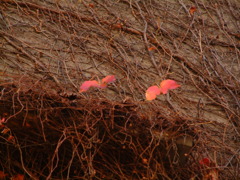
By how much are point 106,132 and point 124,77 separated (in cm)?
66

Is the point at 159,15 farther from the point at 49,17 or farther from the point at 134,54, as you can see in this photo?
the point at 49,17

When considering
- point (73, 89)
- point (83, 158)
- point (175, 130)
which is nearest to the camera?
point (83, 158)

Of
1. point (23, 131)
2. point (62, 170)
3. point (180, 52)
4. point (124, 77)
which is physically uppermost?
point (180, 52)

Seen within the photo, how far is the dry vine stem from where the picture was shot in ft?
6.05

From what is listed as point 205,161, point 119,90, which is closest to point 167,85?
point 119,90

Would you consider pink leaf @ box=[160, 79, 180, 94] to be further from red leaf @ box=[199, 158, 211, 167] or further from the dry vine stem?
red leaf @ box=[199, 158, 211, 167]

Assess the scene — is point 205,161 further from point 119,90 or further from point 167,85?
point 119,90

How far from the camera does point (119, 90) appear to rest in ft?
7.86

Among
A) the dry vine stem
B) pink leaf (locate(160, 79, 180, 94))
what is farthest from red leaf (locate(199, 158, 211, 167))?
pink leaf (locate(160, 79, 180, 94))

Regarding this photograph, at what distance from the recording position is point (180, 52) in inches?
104

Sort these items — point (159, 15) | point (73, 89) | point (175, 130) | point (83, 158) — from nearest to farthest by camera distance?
point (83, 158) → point (175, 130) → point (73, 89) → point (159, 15)

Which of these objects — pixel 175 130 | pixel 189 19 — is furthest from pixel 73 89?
pixel 189 19

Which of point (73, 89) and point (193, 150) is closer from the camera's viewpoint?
point (193, 150)

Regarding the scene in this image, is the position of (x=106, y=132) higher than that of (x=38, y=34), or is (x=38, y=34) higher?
(x=38, y=34)
